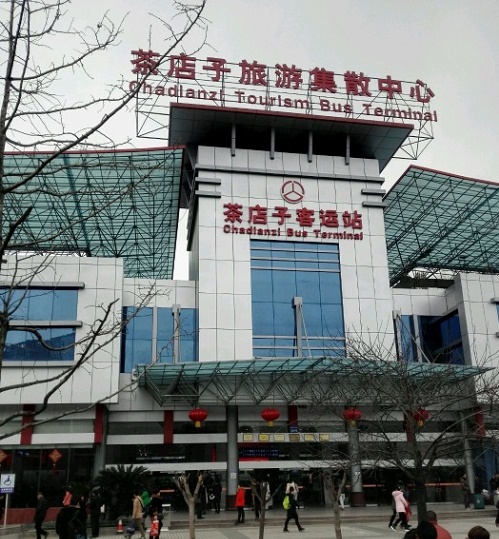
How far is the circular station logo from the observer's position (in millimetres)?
29734

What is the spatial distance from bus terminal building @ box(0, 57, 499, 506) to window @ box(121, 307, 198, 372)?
64 millimetres

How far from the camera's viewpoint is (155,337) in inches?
1110

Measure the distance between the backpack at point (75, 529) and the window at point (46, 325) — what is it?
56.0 feet

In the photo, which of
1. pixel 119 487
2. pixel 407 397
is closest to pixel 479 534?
pixel 407 397

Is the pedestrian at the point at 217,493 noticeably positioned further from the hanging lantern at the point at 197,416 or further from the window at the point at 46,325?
the window at the point at 46,325

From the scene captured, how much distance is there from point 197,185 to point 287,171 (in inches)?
167

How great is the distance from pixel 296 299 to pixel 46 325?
34.7ft

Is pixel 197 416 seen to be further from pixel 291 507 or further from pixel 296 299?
pixel 296 299

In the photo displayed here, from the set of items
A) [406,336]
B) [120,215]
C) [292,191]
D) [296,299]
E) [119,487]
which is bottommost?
[119,487]

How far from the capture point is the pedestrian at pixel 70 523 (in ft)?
27.5

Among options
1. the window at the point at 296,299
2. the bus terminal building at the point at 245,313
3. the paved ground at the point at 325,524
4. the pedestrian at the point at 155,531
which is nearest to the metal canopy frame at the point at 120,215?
the bus terminal building at the point at 245,313

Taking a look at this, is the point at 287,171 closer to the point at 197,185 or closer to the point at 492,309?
the point at 197,185

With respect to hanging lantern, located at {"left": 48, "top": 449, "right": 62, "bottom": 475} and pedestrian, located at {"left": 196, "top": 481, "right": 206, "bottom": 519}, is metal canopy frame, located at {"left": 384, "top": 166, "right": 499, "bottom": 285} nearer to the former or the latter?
pedestrian, located at {"left": 196, "top": 481, "right": 206, "bottom": 519}

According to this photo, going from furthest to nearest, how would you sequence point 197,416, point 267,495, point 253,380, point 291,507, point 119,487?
point 253,380
point 197,416
point 267,495
point 119,487
point 291,507
